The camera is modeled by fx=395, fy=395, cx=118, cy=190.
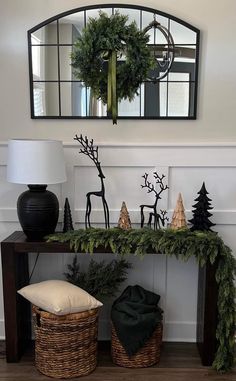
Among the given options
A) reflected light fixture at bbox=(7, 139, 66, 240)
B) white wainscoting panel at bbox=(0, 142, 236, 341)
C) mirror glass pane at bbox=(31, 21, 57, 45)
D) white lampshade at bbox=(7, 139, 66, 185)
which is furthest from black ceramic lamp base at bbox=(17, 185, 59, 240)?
mirror glass pane at bbox=(31, 21, 57, 45)

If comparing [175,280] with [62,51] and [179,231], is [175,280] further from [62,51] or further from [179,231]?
[62,51]

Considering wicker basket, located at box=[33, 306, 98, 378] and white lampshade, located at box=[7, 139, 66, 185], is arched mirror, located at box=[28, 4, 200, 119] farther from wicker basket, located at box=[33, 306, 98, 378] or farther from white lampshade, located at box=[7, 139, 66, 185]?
wicker basket, located at box=[33, 306, 98, 378]

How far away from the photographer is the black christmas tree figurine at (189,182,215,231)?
91.7 inches

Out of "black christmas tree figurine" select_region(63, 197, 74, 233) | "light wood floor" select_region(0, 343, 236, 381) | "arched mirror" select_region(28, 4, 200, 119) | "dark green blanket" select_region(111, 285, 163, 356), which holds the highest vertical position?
"arched mirror" select_region(28, 4, 200, 119)

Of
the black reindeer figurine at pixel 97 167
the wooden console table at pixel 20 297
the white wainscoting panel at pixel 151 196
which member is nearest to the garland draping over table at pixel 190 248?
the wooden console table at pixel 20 297

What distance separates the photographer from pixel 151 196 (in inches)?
99.1

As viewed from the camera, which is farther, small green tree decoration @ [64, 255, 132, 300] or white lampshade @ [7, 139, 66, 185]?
small green tree decoration @ [64, 255, 132, 300]

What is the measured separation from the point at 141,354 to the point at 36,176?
1193 mm

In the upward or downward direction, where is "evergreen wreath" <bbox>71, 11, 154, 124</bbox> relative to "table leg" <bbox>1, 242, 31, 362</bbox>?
upward

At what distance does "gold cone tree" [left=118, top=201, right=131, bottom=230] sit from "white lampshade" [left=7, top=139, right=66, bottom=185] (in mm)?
439

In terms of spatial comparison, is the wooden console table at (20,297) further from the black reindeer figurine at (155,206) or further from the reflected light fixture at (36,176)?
the black reindeer figurine at (155,206)

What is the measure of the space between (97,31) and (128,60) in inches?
9.6

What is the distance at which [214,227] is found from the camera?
253 cm

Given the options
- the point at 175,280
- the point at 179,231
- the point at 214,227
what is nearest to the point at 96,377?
the point at 175,280
